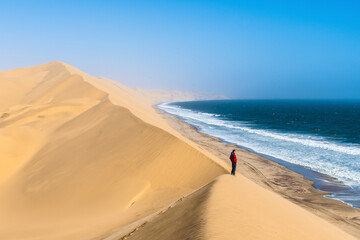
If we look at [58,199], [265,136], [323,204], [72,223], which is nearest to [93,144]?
[58,199]

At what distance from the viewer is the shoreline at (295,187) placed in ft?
36.6

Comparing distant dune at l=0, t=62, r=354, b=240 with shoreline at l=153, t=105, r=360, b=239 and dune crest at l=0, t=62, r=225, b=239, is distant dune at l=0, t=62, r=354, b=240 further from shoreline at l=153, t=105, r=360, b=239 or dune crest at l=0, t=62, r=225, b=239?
shoreline at l=153, t=105, r=360, b=239

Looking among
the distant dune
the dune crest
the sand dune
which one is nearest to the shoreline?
the distant dune

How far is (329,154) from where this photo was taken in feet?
79.2

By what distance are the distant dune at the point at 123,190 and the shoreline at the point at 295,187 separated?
3623 mm

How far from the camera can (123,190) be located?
12.4 m

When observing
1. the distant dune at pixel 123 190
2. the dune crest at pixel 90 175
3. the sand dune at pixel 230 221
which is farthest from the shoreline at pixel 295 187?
the sand dune at pixel 230 221

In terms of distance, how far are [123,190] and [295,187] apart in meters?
9.64

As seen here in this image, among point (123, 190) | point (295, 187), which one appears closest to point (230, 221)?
point (123, 190)

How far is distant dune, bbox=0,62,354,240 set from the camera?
245 inches

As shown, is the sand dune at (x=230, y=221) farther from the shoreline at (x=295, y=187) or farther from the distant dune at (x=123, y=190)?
the shoreline at (x=295, y=187)

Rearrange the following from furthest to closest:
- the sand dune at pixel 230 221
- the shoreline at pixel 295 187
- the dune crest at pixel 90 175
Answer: the shoreline at pixel 295 187 < the dune crest at pixel 90 175 < the sand dune at pixel 230 221

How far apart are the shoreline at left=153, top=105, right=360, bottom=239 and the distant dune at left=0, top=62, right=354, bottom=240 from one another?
362cm

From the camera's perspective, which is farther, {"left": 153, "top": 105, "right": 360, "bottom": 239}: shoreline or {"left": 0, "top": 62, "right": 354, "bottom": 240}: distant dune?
{"left": 153, "top": 105, "right": 360, "bottom": 239}: shoreline
